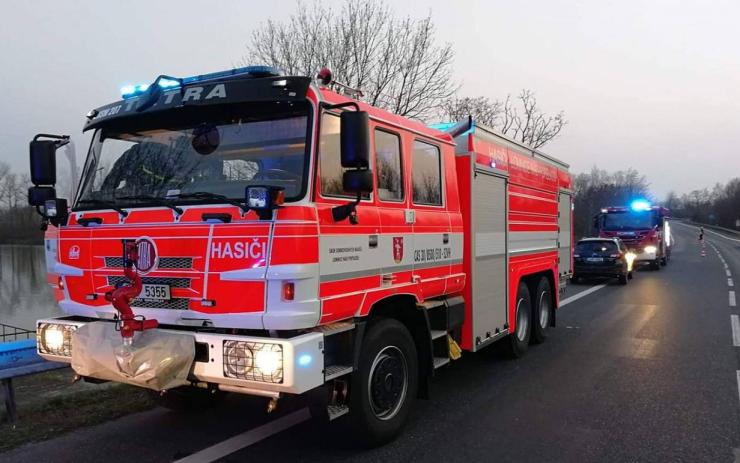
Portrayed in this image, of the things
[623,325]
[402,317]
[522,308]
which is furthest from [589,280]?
[402,317]

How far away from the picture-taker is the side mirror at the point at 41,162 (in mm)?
4398

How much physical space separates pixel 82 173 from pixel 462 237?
3.53 metres

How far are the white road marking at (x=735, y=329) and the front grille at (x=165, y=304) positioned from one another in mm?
8375

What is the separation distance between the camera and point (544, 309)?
8586 millimetres

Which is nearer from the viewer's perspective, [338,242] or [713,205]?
[338,242]

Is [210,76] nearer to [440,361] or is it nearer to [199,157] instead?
[199,157]

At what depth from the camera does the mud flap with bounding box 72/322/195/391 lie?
137 inches

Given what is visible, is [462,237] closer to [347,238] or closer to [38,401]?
[347,238]

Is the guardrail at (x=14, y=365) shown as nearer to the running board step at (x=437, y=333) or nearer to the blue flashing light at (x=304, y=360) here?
the blue flashing light at (x=304, y=360)

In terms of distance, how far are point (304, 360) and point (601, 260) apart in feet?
55.7

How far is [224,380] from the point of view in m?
3.49

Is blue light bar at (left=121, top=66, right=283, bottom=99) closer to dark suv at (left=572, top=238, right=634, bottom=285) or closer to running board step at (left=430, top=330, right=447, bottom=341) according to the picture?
running board step at (left=430, top=330, right=447, bottom=341)


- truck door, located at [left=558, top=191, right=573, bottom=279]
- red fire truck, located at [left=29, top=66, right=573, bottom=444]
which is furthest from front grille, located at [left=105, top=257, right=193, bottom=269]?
truck door, located at [left=558, top=191, right=573, bottom=279]

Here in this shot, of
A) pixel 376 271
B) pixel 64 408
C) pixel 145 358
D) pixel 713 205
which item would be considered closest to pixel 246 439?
pixel 145 358
